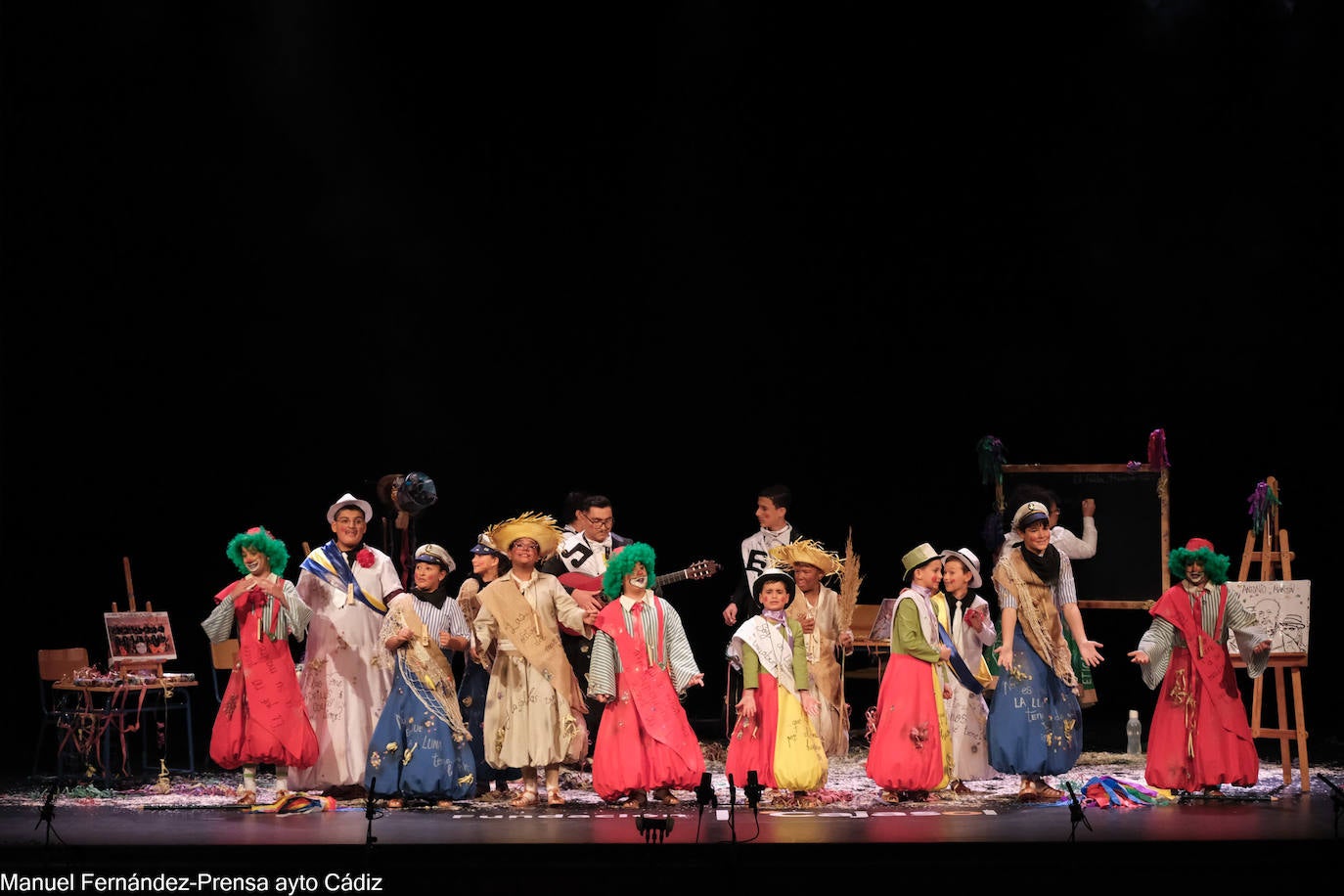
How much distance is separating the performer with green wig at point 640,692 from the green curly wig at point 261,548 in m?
1.45

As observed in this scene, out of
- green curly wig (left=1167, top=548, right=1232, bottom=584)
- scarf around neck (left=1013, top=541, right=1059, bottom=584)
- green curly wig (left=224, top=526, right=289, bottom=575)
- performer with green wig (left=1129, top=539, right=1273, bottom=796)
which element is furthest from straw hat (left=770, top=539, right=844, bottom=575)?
green curly wig (left=224, top=526, right=289, bottom=575)

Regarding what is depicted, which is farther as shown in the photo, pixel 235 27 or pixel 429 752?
A: pixel 235 27

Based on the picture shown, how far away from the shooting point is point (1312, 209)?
31.5 feet

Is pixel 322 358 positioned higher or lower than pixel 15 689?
higher

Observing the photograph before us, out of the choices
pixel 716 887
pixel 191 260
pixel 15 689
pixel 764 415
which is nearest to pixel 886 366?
pixel 764 415

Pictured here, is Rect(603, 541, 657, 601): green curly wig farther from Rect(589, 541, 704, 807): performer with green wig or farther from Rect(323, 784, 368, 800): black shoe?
Rect(323, 784, 368, 800): black shoe

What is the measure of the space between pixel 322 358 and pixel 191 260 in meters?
0.97

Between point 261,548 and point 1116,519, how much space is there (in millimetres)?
4870

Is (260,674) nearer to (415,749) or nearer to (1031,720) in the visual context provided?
(415,749)

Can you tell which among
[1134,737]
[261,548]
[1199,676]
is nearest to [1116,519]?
[1134,737]

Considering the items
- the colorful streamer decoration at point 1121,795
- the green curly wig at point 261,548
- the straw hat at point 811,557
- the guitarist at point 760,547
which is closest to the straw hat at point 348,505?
the green curly wig at point 261,548

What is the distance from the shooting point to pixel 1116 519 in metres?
9.10

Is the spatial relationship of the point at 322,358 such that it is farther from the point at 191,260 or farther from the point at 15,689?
the point at 15,689

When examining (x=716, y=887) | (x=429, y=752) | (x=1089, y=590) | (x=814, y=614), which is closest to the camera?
(x=716, y=887)
